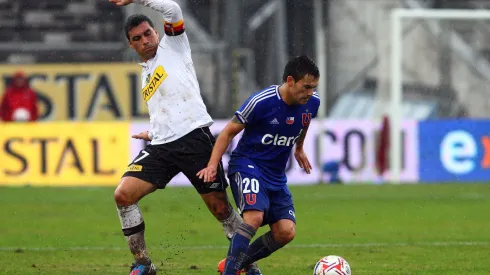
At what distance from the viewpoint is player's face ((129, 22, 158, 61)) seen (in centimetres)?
848

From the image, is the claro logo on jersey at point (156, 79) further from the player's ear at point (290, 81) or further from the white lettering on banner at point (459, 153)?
the white lettering on banner at point (459, 153)

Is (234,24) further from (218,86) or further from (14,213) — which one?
(14,213)

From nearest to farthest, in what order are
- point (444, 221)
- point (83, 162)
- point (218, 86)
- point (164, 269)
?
point (164, 269), point (444, 221), point (83, 162), point (218, 86)

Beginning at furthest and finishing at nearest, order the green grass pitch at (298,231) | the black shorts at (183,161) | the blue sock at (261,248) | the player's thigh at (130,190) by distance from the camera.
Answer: the green grass pitch at (298,231) < the black shorts at (183,161) < the player's thigh at (130,190) < the blue sock at (261,248)

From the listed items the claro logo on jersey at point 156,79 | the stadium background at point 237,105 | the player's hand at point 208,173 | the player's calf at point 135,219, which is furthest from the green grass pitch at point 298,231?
the claro logo on jersey at point 156,79

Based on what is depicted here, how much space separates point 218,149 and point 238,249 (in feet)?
2.44

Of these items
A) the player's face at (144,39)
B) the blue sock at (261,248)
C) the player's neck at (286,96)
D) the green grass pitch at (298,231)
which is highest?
the player's face at (144,39)

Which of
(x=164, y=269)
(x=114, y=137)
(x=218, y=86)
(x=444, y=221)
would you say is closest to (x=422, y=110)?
(x=218, y=86)

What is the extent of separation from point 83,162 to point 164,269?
10.0 meters

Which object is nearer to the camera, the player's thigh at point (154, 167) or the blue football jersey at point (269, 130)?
the blue football jersey at point (269, 130)

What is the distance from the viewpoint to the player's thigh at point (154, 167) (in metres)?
8.45

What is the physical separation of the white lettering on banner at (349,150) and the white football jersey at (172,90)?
1058 centimetres

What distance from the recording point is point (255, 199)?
312 inches

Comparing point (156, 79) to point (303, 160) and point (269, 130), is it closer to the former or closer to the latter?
point (269, 130)
